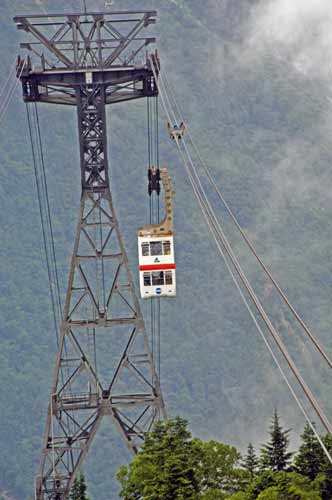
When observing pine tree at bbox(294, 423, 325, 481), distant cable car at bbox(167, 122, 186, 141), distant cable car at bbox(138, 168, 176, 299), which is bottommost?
pine tree at bbox(294, 423, 325, 481)

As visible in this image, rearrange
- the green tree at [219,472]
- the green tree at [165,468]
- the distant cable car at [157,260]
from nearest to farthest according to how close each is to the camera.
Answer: the green tree at [165,468] < the green tree at [219,472] < the distant cable car at [157,260]

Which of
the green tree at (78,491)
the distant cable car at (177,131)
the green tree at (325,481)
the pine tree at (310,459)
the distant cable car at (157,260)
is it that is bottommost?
the green tree at (325,481)

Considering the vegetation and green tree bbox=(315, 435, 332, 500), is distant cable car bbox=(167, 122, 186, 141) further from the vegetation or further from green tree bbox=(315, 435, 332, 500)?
green tree bbox=(315, 435, 332, 500)

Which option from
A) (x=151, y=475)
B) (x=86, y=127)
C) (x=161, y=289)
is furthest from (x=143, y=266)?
(x=151, y=475)

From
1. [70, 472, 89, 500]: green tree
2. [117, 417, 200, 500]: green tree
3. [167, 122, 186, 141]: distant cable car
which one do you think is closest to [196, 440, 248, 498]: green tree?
[117, 417, 200, 500]: green tree

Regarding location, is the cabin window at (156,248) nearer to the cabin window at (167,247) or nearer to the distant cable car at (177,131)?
the cabin window at (167,247)

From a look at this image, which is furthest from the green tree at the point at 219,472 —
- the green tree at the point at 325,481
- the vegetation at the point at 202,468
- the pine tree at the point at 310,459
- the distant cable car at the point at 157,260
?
the distant cable car at the point at 157,260

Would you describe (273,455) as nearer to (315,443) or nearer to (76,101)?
(315,443)

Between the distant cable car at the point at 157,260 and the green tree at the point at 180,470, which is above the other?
the distant cable car at the point at 157,260

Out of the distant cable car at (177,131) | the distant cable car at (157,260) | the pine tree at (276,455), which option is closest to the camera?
the pine tree at (276,455)

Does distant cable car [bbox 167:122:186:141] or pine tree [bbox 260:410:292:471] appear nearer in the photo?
pine tree [bbox 260:410:292:471]

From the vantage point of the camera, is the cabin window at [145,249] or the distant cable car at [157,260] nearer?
the distant cable car at [157,260]
